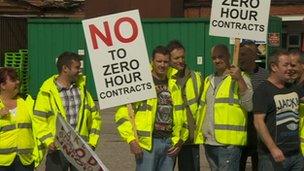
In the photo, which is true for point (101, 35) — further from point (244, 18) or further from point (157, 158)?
point (244, 18)

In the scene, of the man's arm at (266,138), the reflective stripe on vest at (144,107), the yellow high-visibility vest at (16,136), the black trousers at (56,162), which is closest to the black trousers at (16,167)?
the yellow high-visibility vest at (16,136)

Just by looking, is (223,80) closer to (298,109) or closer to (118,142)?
(298,109)

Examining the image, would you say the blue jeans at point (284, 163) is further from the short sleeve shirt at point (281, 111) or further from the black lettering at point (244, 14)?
the black lettering at point (244, 14)

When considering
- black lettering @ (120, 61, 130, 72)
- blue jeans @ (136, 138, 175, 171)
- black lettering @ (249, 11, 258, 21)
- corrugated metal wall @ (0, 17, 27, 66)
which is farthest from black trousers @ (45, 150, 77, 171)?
corrugated metal wall @ (0, 17, 27, 66)

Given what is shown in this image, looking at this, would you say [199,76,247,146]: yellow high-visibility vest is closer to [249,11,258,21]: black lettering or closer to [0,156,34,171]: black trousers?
[249,11,258,21]: black lettering

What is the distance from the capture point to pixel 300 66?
23.4 ft

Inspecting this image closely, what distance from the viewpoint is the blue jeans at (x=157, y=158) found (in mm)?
7316

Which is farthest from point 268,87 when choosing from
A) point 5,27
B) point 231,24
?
point 5,27

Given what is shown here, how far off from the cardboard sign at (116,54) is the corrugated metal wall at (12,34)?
23334 mm

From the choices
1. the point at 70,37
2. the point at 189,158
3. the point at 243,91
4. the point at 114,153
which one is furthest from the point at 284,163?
the point at 70,37

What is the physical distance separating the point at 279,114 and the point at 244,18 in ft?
3.92

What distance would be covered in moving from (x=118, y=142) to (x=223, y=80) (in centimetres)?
827

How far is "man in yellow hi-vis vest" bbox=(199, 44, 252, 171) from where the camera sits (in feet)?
24.4

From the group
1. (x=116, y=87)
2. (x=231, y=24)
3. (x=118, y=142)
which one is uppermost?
(x=231, y=24)
